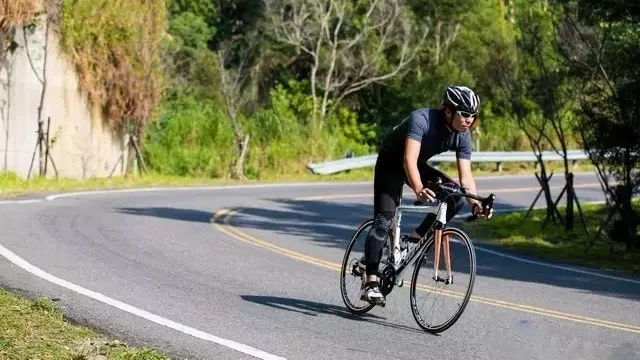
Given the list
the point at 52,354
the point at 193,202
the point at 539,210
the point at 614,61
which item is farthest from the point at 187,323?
the point at 539,210

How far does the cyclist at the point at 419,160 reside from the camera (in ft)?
28.1

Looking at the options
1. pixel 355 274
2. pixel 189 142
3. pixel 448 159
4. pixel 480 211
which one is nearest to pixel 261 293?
pixel 355 274

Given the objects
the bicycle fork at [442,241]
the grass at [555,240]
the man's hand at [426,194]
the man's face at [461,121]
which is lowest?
the grass at [555,240]

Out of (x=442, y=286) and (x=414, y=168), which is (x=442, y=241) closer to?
(x=442, y=286)

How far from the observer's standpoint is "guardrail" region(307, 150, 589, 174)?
33.8 m

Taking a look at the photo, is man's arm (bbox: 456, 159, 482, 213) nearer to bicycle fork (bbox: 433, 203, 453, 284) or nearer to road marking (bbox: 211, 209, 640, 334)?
bicycle fork (bbox: 433, 203, 453, 284)

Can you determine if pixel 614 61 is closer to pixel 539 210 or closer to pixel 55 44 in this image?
pixel 539 210

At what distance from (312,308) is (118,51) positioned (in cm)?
2087

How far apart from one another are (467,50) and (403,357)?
37.4 metres

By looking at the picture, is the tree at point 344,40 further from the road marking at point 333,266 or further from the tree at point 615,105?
the tree at point 615,105

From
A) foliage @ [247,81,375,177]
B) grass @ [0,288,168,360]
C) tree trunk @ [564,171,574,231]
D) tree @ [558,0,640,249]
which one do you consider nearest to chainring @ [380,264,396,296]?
grass @ [0,288,168,360]

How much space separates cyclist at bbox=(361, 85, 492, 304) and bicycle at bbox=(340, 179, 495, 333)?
9cm

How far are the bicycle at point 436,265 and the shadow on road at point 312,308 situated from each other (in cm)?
16

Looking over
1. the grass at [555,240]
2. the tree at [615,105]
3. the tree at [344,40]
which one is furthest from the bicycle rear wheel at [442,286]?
the tree at [344,40]
